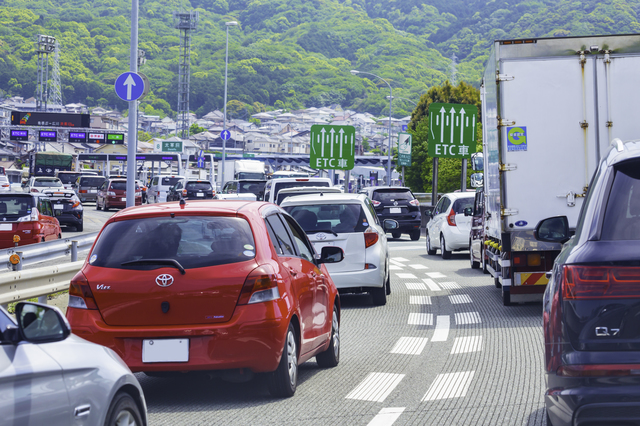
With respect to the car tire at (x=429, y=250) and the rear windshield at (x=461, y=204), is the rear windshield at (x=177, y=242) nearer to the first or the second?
the rear windshield at (x=461, y=204)

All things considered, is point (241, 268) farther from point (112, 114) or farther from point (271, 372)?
point (112, 114)

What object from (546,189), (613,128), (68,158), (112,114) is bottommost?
(546,189)

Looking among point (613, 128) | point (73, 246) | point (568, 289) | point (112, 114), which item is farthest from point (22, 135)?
point (112, 114)

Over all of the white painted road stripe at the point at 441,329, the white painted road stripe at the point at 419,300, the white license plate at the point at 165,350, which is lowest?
the white painted road stripe at the point at 441,329

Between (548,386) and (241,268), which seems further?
(241,268)

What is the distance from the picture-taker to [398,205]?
90.9 ft

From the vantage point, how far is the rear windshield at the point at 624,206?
3.88 meters

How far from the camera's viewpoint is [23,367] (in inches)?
118

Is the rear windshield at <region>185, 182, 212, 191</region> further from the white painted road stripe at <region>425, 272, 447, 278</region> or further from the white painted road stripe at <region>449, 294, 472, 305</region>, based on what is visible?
the white painted road stripe at <region>449, 294, 472, 305</region>

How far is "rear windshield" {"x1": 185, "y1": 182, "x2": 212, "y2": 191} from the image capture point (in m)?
42.0

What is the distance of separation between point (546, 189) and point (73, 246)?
22.3 ft

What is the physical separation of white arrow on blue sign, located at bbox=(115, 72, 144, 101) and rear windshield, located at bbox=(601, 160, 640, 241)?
13.3 metres

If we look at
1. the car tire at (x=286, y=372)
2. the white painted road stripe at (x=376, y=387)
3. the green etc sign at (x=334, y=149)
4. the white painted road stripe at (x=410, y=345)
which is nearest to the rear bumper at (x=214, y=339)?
the car tire at (x=286, y=372)

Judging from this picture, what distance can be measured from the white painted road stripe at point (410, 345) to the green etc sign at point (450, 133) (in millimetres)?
24788
